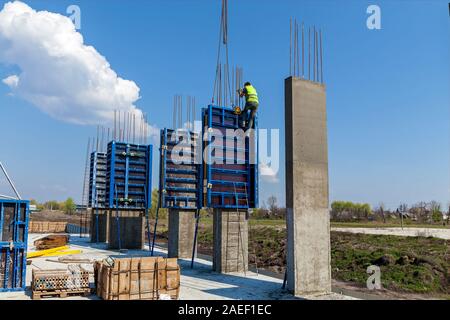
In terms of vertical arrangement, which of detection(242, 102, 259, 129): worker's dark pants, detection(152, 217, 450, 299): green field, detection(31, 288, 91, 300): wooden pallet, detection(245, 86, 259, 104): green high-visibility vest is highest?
detection(245, 86, 259, 104): green high-visibility vest

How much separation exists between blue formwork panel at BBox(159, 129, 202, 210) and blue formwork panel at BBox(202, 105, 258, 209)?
334 cm

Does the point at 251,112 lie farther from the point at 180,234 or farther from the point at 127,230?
the point at 127,230

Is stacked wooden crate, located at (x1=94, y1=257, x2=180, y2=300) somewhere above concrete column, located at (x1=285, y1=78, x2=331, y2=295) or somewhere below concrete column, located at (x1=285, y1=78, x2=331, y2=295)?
below

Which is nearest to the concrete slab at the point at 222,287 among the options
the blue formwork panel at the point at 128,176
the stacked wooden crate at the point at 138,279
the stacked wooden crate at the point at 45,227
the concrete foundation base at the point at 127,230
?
the stacked wooden crate at the point at 138,279

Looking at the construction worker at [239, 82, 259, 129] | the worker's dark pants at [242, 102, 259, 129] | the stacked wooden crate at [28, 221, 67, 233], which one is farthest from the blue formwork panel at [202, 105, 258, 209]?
the stacked wooden crate at [28, 221, 67, 233]

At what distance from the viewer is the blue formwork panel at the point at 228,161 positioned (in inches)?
631

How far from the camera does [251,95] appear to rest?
51.2 ft

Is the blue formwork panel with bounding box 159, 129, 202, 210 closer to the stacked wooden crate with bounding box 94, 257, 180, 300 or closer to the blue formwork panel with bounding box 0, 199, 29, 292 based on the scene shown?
the blue formwork panel with bounding box 0, 199, 29, 292

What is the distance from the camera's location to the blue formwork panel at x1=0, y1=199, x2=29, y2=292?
1163 centimetres

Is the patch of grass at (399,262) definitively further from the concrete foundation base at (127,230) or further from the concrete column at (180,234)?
the concrete foundation base at (127,230)

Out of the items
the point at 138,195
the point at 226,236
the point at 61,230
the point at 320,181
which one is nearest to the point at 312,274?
the point at 320,181

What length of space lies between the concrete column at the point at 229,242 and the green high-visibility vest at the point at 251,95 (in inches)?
191

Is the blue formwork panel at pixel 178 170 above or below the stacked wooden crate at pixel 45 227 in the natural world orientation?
above

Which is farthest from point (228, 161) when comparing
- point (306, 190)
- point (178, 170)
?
point (306, 190)
